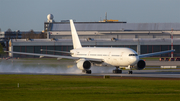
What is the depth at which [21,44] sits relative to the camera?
10625 centimetres

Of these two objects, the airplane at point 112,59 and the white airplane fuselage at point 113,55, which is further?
the airplane at point 112,59

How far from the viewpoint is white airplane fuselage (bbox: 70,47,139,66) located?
48.6 meters

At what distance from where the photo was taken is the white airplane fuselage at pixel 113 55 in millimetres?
48594

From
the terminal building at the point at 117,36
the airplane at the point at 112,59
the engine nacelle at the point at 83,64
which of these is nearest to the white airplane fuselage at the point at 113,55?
the airplane at the point at 112,59

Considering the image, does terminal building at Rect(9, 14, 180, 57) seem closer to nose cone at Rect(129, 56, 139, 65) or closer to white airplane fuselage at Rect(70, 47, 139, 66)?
white airplane fuselage at Rect(70, 47, 139, 66)

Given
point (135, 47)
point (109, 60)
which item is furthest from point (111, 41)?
point (109, 60)

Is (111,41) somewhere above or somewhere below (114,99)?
above

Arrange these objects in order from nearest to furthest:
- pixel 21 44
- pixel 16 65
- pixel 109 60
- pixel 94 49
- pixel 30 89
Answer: pixel 30 89, pixel 109 60, pixel 94 49, pixel 16 65, pixel 21 44

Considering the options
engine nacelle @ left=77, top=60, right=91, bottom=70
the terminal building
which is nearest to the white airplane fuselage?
engine nacelle @ left=77, top=60, right=91, bottom=70

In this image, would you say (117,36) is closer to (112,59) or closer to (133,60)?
(112,59)

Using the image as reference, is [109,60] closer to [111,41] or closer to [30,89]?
[30,89]

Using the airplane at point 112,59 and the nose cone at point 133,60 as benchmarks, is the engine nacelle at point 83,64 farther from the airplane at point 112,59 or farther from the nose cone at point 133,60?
the nose cone at point 133,60

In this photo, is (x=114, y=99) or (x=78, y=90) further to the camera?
(x=78, y=90)

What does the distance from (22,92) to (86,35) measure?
10985 cm
